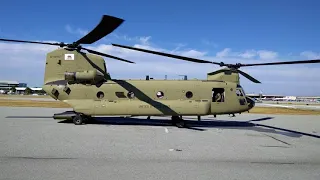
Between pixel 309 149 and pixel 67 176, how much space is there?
897cm

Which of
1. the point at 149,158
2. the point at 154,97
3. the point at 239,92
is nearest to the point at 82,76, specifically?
the point at 154,97

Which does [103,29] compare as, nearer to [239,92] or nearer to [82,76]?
[82,76]

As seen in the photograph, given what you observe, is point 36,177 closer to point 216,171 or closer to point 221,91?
point 216,171

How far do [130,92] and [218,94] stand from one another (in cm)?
540

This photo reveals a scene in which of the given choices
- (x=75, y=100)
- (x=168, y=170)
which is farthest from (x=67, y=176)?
(x=75, y=100)

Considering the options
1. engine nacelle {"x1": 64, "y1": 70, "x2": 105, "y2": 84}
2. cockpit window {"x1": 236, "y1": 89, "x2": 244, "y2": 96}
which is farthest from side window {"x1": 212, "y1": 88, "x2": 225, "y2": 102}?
engine nacelle {"x1": 64, "y1": 70, "x2": 105, "y2": 84}

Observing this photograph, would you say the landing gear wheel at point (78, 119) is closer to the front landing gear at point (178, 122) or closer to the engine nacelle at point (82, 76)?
the engine nacelle at point (82, 76)

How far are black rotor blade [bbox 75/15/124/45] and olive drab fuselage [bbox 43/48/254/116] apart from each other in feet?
8.93

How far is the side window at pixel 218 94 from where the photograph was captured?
1623 centimetres

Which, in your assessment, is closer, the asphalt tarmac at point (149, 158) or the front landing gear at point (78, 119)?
the asphalt tarmac at point (149, 158)

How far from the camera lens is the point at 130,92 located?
16203 mm

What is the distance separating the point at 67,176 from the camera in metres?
5.88

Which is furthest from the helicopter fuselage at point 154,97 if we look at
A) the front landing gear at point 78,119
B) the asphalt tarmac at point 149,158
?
the asphalt tarmac at point 149,158

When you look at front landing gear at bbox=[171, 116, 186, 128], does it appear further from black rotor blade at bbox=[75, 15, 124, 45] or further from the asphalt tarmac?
black rotor blade at bbox=[75, 15, 124, 45]
